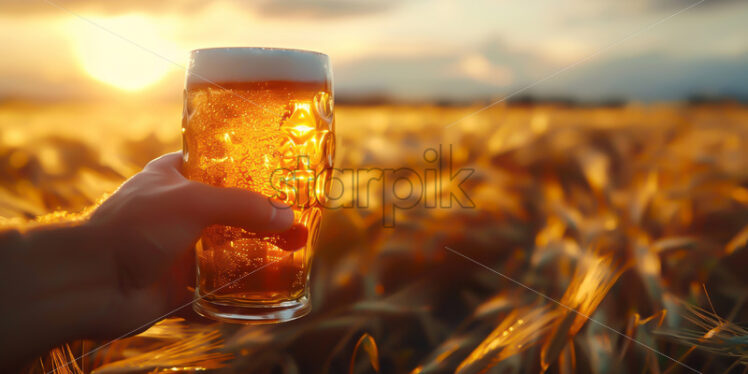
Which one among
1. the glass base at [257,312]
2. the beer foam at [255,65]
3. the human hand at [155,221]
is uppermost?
the beer foam at [255,65]

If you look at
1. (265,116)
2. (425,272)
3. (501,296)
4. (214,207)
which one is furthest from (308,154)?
(501,296)

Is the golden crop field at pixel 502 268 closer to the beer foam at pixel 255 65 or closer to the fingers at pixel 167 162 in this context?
the fingers at pixel 167 162

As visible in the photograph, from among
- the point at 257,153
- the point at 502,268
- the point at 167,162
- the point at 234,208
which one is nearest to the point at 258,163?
the point at 257,153

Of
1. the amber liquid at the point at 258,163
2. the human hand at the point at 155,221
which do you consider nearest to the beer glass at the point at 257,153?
the amber liquid at the point at 258,163

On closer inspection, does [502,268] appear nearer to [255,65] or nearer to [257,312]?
[257,312]

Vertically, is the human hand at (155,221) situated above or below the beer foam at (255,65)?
below

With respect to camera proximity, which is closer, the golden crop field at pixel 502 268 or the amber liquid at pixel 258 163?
the golden crop field at pixel 502 268
